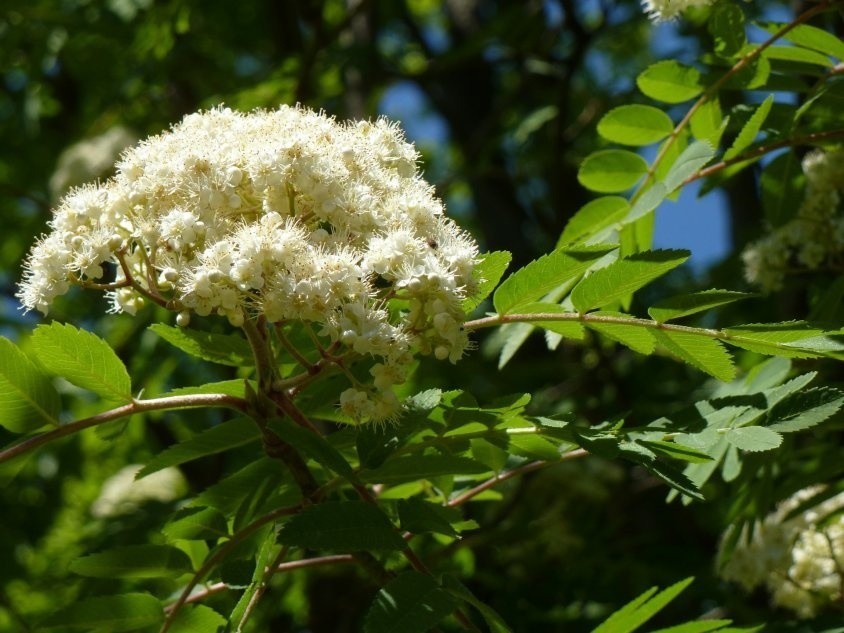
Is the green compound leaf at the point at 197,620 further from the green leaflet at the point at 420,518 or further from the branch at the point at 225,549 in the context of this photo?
the green leaflet at the point at 420,518

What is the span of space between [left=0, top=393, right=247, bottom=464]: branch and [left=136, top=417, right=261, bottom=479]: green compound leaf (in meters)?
0.08

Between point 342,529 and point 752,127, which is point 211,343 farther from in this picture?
point 752,127

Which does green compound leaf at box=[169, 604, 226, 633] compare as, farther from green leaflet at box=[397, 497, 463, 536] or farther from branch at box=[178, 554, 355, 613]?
green leaflet at box=[397, 497, 463, 536]

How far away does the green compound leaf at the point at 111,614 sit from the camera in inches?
66.4

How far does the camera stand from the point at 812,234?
8.66 ft

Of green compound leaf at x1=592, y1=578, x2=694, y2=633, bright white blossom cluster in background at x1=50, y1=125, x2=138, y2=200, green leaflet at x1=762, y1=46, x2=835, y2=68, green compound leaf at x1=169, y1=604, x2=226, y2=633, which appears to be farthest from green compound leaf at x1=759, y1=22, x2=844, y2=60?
bright white blossom cluster in background at x1=50, y1=125, x2=138, y2=200

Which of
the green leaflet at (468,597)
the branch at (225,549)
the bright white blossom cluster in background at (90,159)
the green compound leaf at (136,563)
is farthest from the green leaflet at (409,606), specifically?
the bright white blossom cluster in background at (90,159)

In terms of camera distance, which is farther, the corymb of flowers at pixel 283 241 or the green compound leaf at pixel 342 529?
the corymb of flowers at pixel 283 241

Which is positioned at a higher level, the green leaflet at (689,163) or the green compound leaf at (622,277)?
the green leaflet at (689,163)

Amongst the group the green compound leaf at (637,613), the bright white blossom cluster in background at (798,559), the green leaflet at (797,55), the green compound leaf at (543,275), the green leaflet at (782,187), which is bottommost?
the bright white blossom cluster in background at (798,559)

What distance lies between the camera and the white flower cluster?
254cm

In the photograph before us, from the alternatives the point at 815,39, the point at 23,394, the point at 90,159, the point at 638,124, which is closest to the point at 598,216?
the point at 638,124

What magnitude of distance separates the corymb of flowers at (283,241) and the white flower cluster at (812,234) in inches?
44.7

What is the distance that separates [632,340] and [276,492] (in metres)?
0.67
